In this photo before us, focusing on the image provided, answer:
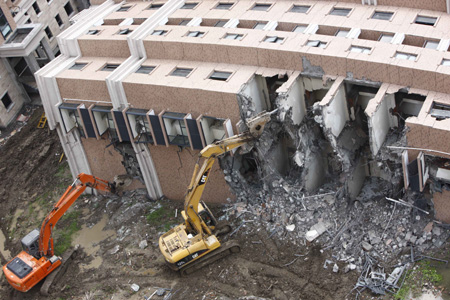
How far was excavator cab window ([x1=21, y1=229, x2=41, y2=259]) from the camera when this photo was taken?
31.5m

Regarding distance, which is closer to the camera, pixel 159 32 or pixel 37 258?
pixel 37 258

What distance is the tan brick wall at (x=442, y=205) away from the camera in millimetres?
27016

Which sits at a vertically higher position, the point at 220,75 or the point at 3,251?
the point at 220,75

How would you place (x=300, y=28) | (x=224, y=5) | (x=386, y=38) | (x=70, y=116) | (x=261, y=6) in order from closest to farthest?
(x=386, y=38), (x=300, y=28), (x=261, y=6), (x=70, y=116), (x=224, y=5)

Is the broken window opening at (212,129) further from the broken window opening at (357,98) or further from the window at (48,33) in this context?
the window at (48,33)

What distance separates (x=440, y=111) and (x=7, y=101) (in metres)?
33.8

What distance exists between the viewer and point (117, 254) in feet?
108

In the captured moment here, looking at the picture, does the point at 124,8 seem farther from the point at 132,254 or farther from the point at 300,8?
the point at 132,254

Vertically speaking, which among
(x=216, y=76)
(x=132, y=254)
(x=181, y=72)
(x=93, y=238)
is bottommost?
(x=93, y=238)

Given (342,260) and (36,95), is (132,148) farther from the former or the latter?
(36,95)

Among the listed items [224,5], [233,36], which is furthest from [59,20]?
[233,36]

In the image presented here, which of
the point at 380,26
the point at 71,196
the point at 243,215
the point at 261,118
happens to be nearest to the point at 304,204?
the point at 243,215

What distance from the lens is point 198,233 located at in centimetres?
2983

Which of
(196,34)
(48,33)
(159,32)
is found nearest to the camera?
(196,34)
